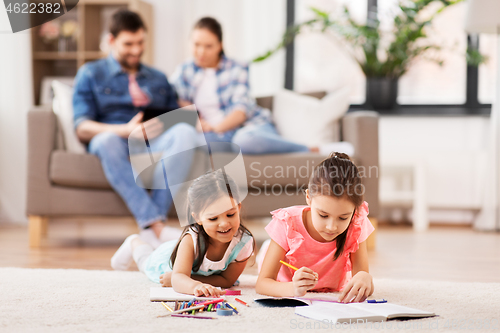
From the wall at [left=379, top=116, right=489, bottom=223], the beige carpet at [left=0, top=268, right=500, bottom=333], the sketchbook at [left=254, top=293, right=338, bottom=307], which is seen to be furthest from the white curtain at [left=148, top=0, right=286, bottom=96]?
the sketchbook at [left=254, top=293, right=338, bottom=307]

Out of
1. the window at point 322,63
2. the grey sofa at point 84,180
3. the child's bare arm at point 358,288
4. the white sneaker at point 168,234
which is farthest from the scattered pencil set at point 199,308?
the window at point 322,63

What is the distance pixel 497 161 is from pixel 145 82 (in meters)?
1.92

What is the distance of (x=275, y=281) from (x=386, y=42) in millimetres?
2426

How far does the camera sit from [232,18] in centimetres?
340

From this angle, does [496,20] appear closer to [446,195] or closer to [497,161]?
[497,161]

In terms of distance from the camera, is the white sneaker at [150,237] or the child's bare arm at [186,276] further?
the white sneaker at [150,237]

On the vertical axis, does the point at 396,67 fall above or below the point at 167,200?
above

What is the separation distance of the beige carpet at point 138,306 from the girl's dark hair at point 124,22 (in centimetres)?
115

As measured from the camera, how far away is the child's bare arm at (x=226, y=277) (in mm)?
1331

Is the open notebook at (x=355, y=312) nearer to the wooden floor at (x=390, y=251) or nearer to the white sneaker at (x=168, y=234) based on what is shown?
the wooden floor at (x=390, y=251)

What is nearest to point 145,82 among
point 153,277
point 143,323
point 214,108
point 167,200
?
point 214,108

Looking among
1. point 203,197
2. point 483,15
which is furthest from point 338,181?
point 483,15

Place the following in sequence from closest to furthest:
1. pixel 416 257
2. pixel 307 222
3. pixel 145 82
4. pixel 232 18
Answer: pixel 307 222 → pixel 416 257 → pixel 145 82 → pixel 232 18

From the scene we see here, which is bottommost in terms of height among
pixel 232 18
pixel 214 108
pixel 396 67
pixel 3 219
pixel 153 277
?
pixel 3 219
